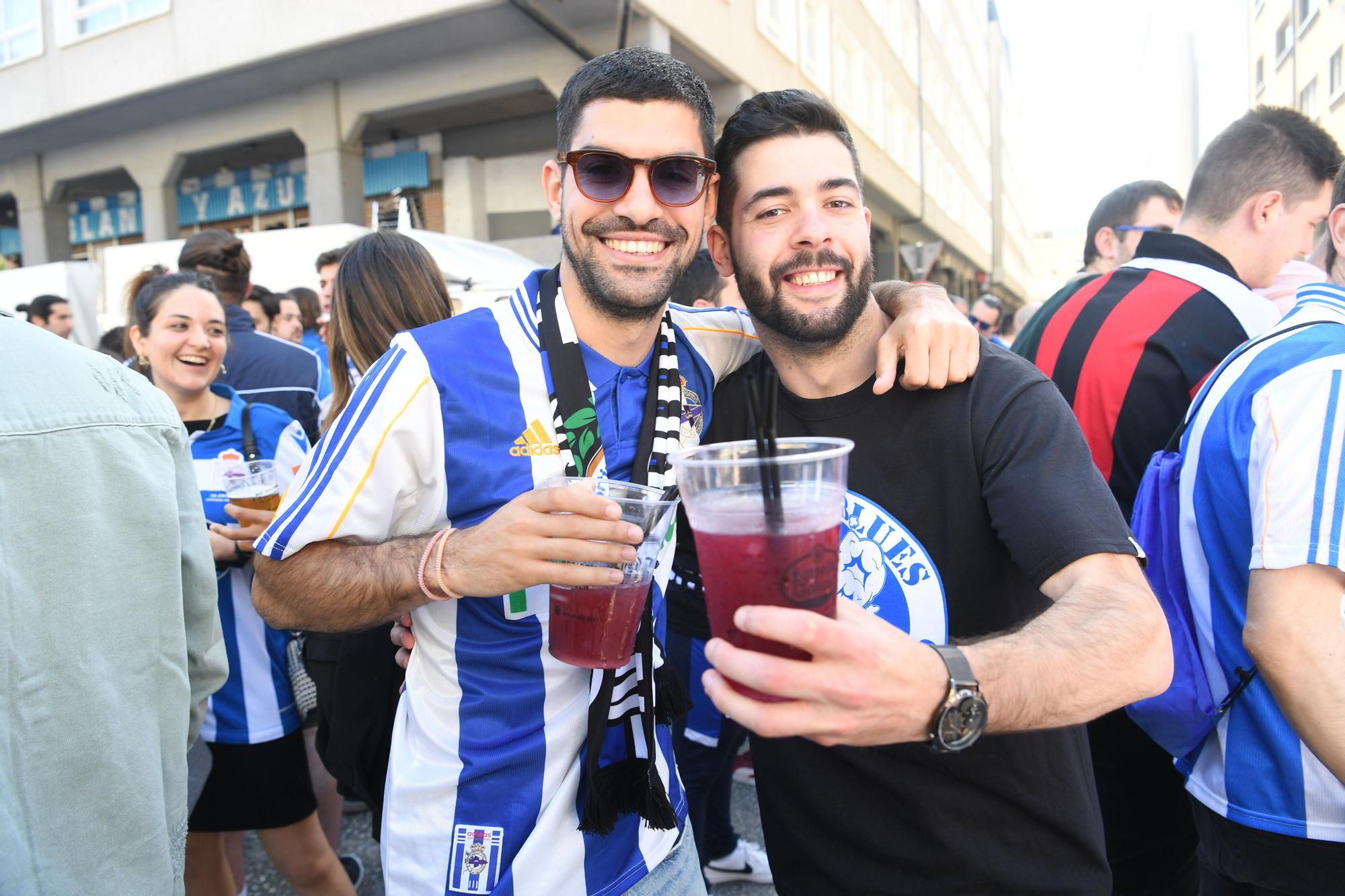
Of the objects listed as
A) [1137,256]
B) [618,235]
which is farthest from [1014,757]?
[1137,256]

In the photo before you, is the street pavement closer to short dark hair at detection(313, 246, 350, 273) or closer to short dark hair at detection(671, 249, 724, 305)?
short dark hair at detection(671, 249, 724, 305)

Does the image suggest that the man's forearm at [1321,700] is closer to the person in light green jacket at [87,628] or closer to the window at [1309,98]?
the person in light green jacket at [87,628]

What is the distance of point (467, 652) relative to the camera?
66.9 inches

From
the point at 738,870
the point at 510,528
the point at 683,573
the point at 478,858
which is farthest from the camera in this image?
the point at 738,870

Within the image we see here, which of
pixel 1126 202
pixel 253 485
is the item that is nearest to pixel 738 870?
pixel 253 485

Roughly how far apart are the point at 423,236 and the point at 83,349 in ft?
24.1

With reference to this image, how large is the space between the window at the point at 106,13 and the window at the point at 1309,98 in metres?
26.1

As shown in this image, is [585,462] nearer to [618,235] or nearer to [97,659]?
[618,235]

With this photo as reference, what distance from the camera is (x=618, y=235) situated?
1.89 m

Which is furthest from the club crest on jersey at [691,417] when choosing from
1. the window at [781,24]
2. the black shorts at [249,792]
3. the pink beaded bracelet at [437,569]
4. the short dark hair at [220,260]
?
the window at [781,24]

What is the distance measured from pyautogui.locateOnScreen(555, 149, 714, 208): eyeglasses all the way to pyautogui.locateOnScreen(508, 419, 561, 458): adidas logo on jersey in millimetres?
583

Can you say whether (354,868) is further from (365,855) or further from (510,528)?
(510,528)

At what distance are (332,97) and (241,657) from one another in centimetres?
1334

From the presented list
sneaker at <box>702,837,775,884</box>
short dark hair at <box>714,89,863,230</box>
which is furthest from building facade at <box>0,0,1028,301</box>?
sneaker at <box>702,837,775,884</box>
